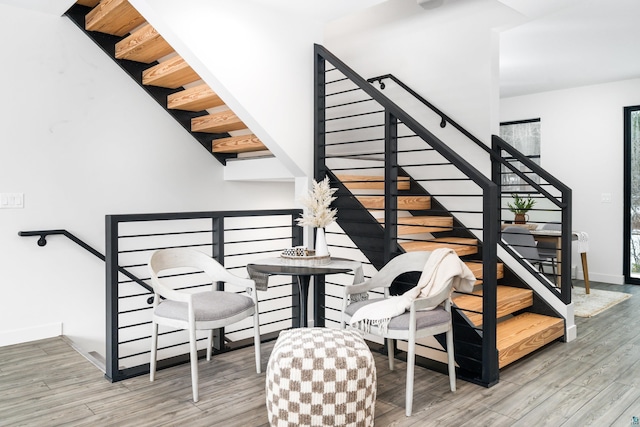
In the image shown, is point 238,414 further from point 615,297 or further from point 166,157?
point 615,297

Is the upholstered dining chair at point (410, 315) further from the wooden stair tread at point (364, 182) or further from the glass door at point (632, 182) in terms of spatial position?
the glass door at point (632, 182)

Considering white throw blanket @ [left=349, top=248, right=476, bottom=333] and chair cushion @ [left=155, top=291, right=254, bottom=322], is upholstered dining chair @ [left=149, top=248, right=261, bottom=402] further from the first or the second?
white throw blanket @ [left=349, top=248, right=476, bottom=333]

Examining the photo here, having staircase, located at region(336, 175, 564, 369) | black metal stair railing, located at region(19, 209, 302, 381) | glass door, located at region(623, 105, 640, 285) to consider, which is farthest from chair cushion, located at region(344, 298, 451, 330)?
glass door, located at region(623, 105, 640, 285)

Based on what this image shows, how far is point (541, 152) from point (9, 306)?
6.46 m

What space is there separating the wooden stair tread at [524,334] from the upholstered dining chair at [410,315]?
2.02ft

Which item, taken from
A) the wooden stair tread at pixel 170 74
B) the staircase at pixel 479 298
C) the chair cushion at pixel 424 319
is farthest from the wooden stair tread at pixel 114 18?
the chair cushion at pixel 424 319

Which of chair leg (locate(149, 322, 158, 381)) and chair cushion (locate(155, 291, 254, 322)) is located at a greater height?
chair cushion (locate(155, 291, 254, 322))

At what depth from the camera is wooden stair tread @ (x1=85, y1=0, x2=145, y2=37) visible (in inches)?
142

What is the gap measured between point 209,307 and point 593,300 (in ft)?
14.4

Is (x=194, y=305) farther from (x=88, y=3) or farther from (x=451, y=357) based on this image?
(x=88, y=3)

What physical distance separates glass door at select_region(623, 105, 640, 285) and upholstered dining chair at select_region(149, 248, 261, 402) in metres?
5.31

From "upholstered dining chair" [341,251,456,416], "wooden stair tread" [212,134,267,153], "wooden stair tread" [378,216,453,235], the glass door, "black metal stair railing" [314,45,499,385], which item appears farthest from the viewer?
the glass door

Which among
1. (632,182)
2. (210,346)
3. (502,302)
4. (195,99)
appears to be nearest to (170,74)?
(195,99)

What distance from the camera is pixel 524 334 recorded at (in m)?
3.53
